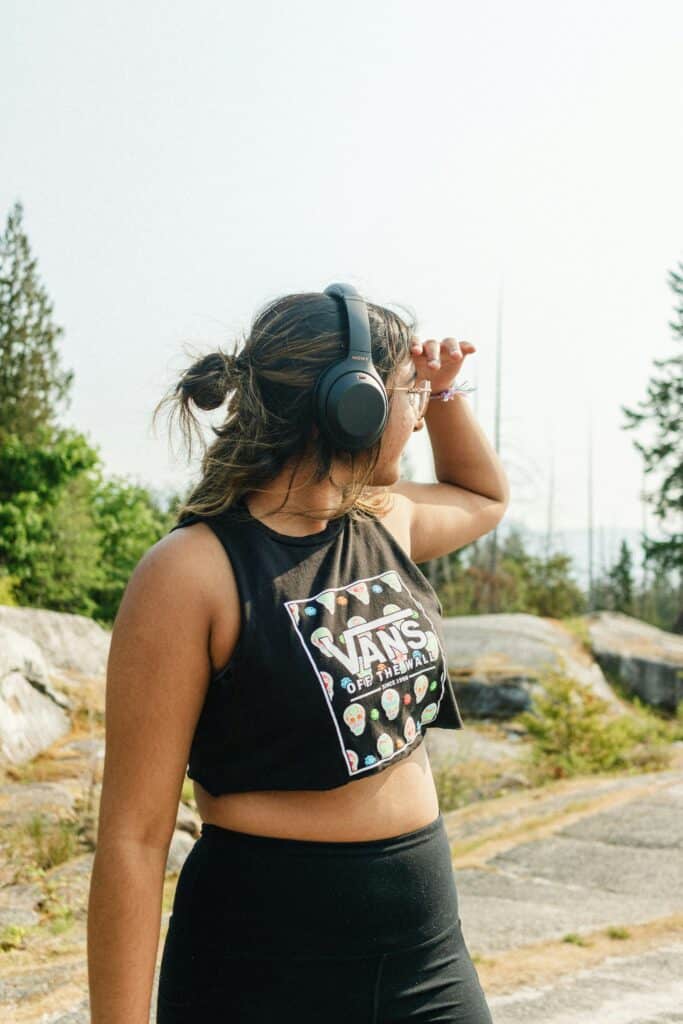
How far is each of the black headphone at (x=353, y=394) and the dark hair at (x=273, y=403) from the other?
0.08ft

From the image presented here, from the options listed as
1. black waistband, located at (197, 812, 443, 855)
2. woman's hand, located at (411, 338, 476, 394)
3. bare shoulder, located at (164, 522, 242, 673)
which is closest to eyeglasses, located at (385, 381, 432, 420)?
woman's hand, located at (411, 338, 476, 394)

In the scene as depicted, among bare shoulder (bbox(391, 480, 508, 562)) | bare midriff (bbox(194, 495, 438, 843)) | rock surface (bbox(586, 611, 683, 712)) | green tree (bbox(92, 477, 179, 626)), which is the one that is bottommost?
rock surface (bbox(586, 611, 683, 712))

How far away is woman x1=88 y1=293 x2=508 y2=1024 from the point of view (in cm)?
164

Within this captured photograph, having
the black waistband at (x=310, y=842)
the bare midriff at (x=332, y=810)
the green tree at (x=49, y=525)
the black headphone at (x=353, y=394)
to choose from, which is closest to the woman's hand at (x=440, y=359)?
the black headphone at (x=353, y=394)

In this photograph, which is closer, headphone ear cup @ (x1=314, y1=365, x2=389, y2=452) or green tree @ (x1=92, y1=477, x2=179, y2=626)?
headphone ear cup @ (x1=314, y1=365, x2=389, y2=452)

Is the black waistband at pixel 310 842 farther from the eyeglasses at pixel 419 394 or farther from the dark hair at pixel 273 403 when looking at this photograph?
the eyeglasses at pixel 419 394

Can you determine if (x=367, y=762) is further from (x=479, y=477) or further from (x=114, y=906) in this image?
(x=479, y=477)

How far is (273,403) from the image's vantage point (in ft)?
6.24

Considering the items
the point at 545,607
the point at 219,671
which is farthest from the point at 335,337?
the point at 545,607

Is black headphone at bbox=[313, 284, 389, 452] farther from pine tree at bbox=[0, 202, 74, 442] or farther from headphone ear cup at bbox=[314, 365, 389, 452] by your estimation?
pine tree at bbox=[0, 202, 74, 442]

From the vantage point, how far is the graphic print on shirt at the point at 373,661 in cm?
171

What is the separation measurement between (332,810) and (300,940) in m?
0.20

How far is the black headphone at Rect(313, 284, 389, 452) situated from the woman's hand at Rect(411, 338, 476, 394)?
9.2 inches

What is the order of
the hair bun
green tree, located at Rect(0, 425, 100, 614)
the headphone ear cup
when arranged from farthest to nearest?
green tree, located at Rect(0, 425, 100, 614)
the hair bun
the headphone ear cup
